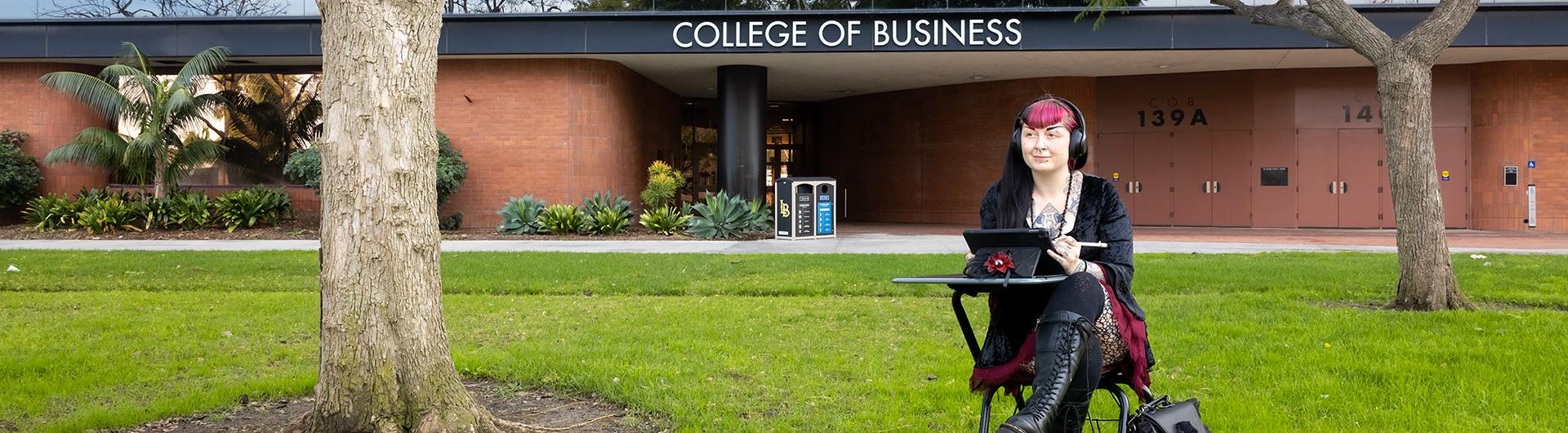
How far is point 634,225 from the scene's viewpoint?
1955 centimetres

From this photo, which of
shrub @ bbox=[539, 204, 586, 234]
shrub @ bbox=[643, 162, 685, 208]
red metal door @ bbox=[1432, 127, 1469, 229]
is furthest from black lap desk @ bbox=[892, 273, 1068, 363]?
red metal door @ bbox=[1432, 127, 1469, 229]

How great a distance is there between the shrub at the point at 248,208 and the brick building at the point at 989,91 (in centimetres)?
267

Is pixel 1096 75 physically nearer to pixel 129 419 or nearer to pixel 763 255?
pixel 763 255

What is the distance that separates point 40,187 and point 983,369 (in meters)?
22.1

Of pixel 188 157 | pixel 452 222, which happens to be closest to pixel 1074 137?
pixel 452 222

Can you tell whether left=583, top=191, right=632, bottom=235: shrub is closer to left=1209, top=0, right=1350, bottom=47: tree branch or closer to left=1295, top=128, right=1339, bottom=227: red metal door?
left=1209, top=0, right=1350, bottom=47: tree branch

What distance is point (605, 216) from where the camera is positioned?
691 inches

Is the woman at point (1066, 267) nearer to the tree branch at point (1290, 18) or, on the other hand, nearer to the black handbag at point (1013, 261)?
the black handbag at point (1013, 261)

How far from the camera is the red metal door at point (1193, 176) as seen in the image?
21.8 meters

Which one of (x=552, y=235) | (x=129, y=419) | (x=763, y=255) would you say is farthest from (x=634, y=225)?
(x=129, y=419)

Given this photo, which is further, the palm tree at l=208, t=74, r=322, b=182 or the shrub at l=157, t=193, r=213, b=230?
the palm tree at l=208, t=74, r=322, b=182

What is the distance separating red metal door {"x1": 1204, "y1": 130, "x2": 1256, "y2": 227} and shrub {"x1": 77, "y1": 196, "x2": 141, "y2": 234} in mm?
21435

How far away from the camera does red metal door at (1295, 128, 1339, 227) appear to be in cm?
2089

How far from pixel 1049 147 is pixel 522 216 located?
15.8m
